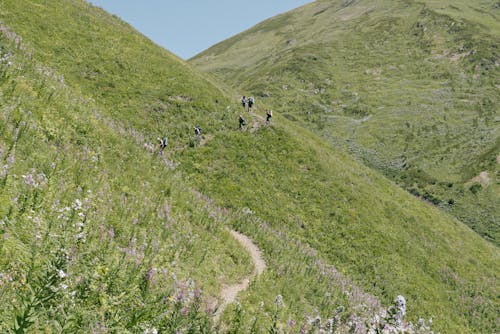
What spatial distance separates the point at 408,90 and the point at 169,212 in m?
77.7

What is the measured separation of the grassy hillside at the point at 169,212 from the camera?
6031 millimetres

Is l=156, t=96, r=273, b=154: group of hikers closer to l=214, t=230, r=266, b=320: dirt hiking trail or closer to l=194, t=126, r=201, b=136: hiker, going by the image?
l=194, t=126, r=201, b=136: hiker

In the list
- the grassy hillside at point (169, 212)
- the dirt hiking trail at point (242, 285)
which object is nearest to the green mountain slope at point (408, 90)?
the grassy hillside at point (169, 212)

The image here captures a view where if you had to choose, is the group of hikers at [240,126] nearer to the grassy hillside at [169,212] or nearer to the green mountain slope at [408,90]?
the grassy hillside at [169,212]

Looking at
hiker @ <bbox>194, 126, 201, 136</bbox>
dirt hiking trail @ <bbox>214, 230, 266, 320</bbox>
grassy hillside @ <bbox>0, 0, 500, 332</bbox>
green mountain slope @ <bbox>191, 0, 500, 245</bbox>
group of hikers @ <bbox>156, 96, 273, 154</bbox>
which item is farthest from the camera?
green mountain slope @ <bbox>191, 0, 500, 245</bbox>

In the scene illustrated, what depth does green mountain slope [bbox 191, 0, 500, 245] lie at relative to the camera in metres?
53.9

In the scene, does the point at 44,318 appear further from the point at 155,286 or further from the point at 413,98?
the point at 413,98

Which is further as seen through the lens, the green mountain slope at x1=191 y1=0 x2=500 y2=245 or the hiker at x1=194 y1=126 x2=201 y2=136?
the green mountain slope at x1=191 y1=0 x2=500 y2=245

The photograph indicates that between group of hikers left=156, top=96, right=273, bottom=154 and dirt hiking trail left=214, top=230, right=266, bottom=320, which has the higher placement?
group of hikers left=156, top=96, right=273, bottom=154

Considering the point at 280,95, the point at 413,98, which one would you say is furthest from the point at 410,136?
the point at 280,95

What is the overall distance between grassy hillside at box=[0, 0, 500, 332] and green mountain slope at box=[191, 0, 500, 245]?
906 inches

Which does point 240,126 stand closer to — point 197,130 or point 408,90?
point 197,130

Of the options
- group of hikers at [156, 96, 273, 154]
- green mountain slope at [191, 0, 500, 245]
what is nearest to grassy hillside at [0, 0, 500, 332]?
group of hikers at [156, 96, 273, 154]

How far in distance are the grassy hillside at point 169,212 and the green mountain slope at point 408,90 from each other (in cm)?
2302
